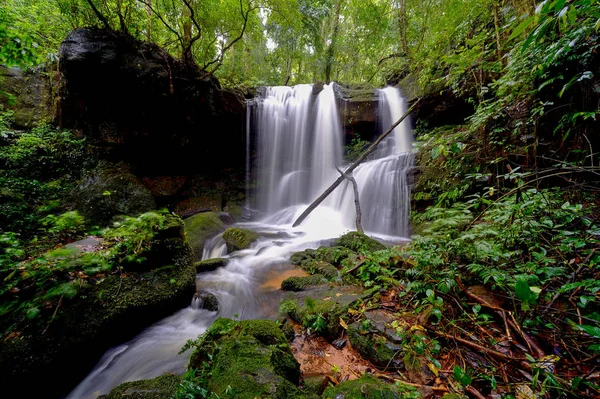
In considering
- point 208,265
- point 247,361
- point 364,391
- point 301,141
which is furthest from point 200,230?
point 301,141

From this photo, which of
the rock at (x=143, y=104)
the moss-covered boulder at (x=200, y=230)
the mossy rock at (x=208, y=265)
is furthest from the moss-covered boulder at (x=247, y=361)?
the rock at (x=143, y=104)

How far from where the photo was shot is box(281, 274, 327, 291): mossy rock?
3514 millimetres

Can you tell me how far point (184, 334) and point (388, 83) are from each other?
44.9 ft

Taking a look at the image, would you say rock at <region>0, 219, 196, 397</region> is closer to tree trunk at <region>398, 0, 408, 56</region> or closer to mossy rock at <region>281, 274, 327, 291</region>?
mossy rock at <region>281, 274, 327, 291</region>

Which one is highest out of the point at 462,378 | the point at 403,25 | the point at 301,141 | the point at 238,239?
the point at 403,25

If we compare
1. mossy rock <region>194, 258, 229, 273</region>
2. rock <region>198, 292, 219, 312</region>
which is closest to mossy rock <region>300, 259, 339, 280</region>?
rock <region>198, 292, 219, 312</region>

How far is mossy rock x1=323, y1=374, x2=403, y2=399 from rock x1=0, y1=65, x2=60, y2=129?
40.5 feet

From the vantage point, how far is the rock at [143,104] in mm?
6094

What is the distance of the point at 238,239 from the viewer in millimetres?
6234

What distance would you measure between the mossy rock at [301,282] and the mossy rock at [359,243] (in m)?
1.12

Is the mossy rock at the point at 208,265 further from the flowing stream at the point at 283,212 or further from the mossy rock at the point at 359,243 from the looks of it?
the mossy rock at the point at 359,243

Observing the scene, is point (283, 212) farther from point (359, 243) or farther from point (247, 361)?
point (247, 361)

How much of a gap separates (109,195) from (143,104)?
10.2 ft

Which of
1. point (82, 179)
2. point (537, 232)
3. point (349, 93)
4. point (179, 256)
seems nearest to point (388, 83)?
Answer: point (349, 93)
